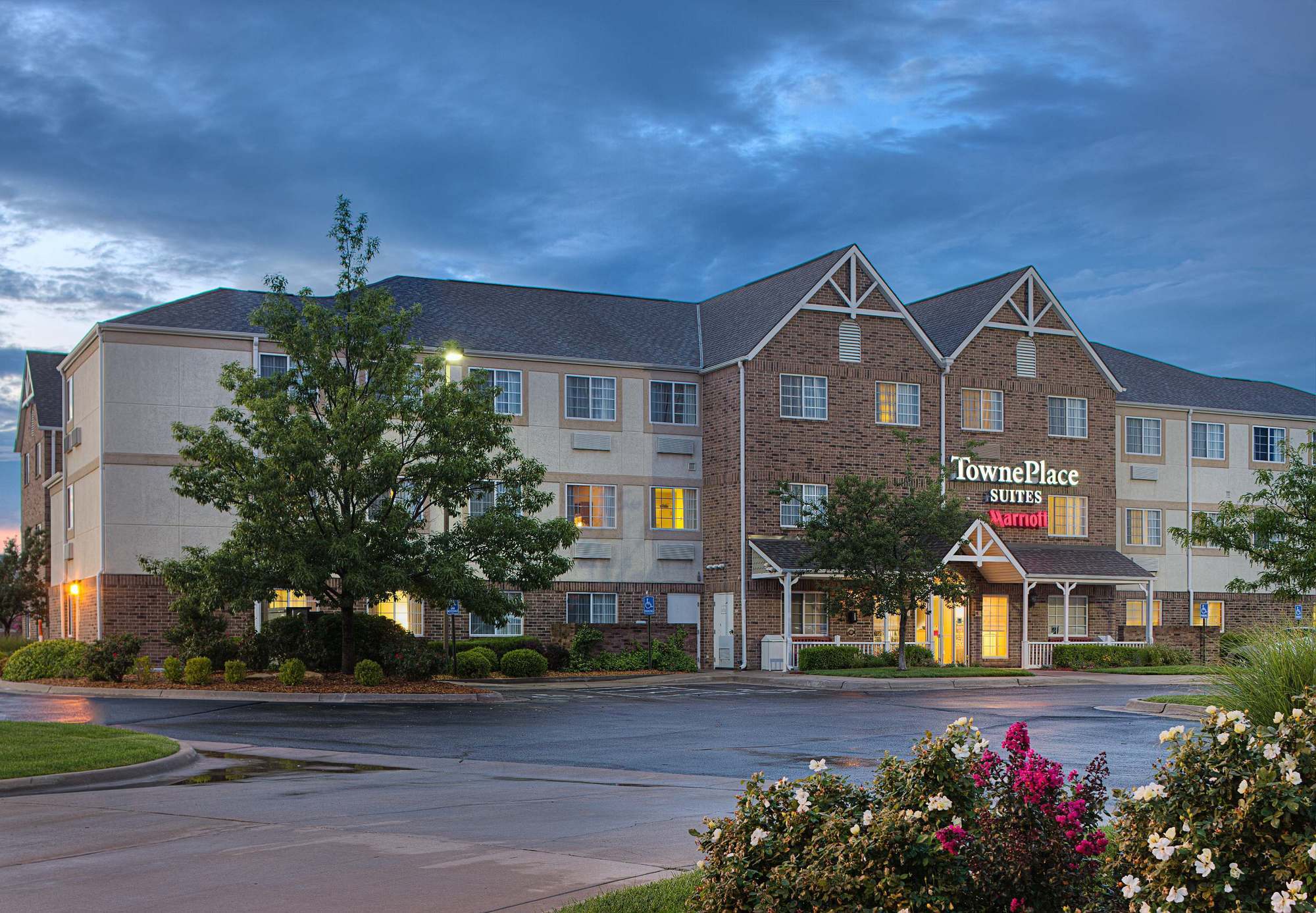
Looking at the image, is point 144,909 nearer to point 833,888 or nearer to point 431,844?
point 431,844

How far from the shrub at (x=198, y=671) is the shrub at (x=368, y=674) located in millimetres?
3347

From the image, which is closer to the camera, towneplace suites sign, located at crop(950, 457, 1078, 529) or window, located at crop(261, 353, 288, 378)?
window, located at crop(261, 353, 288, 378)

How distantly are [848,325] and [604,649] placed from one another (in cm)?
1335

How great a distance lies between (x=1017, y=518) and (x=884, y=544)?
10501mm

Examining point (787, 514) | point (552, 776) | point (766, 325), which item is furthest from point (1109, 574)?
point (552, 776)

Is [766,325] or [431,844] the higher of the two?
[766,325]

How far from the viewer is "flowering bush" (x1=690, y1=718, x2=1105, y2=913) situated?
6.23m

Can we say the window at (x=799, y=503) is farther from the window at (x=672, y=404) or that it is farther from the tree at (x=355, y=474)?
the tree at (x=355, y=474)

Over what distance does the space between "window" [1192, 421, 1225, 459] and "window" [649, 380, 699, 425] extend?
20834mm

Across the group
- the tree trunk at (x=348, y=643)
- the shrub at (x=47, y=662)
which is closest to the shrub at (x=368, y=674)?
the tree trunk at (x=348, y=643)

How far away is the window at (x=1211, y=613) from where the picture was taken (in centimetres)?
5281

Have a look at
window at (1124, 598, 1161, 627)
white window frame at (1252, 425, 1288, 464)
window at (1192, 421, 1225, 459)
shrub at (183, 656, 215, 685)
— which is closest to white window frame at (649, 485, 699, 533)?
shrub at (183, 656, 215, 685)

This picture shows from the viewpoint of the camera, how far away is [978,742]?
22.9 ft

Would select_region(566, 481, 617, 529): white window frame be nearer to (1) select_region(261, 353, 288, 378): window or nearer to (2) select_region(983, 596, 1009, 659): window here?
(1) select_region(261, 353, 288, 378): window
